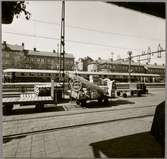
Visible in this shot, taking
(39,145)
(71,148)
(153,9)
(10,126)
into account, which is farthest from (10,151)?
(153,9)

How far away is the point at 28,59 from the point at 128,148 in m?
51.3

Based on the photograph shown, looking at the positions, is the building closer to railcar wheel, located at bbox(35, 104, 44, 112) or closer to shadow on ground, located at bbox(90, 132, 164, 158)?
railcar wheel, located at bbox(35, 104, 44, 112)

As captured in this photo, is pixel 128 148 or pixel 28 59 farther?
pixel 28 59

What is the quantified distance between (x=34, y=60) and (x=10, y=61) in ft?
21.3

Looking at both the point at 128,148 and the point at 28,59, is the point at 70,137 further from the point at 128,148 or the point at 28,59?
→ the point at 28,59

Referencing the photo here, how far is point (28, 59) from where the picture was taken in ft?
174

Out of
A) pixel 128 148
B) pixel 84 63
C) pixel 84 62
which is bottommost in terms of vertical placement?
pixel 128 148

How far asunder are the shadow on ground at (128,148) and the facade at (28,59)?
151 feet

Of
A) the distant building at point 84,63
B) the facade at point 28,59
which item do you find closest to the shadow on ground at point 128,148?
the facade at point 28,59

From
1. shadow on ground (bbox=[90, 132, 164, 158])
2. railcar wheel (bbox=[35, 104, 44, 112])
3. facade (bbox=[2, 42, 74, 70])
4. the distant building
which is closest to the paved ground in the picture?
shadow on ground (bbox=[90, 132, 164, 158])

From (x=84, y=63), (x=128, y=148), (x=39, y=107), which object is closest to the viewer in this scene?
(x=128, y=148)

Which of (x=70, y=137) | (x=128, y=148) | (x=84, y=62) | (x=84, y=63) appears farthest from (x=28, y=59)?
(x=128, y=148)

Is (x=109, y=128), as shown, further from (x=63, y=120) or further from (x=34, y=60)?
(x=34, y=60)

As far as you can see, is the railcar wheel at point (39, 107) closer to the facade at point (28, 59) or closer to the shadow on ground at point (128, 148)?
the shadow on ground at point (128, 148)
